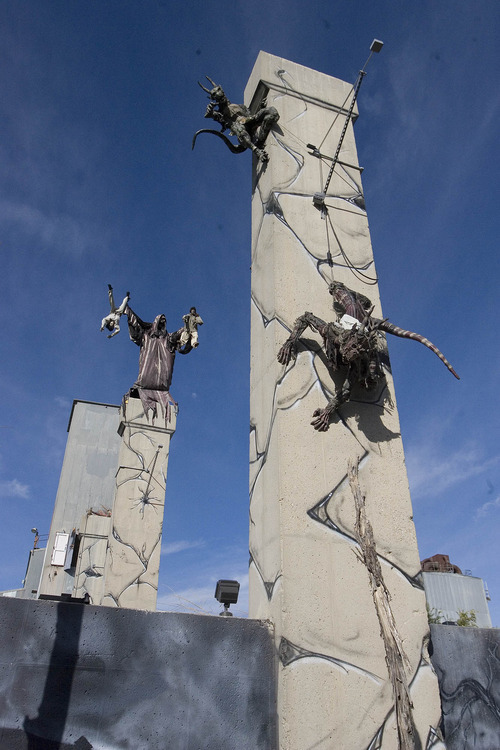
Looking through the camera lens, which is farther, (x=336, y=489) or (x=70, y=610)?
(x=336, y=489)

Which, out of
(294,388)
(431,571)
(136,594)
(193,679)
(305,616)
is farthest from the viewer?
(431,571)

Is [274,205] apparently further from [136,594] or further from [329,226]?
[136,594]

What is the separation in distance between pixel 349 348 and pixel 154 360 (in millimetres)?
6660

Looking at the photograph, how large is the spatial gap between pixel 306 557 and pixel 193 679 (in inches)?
49.0

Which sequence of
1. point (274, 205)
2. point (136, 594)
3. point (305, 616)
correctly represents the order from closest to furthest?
point (305, 616) < point (274, 205) < point (136, 594)

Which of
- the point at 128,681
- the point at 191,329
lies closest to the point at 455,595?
the point at 191,329

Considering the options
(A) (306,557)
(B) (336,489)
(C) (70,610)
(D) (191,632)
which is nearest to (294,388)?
(B) (336,489)

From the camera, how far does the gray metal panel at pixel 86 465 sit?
86.1ft

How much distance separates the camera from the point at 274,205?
6758 mm

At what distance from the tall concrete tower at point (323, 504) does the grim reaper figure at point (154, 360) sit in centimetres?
481

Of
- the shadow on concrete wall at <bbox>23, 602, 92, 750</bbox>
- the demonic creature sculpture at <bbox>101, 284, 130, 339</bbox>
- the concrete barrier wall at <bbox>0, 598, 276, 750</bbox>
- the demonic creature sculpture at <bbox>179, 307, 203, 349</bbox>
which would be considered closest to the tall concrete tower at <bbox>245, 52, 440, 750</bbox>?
the concrete barrier wall at <bbox>0, 598, 276, 750</bbox>

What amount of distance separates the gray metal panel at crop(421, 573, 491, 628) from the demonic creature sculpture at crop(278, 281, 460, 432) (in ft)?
112

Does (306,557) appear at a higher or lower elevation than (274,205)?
lower

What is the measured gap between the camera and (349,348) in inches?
215
